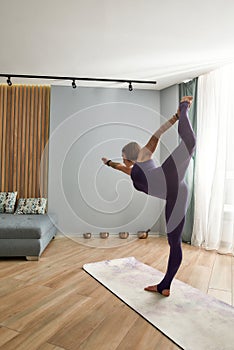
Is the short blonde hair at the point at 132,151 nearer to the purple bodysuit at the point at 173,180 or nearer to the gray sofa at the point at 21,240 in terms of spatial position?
the purple bodysuit at the point at 173,180

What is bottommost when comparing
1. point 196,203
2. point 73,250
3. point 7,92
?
point 73,250

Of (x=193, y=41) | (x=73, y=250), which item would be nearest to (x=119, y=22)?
(x=193, y=41)

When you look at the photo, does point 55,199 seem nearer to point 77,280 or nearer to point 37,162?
point 37,162

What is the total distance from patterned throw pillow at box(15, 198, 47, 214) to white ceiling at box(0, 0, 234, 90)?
1.94 metres

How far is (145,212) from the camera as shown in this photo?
492 cm

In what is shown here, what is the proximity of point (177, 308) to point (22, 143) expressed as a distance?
12.1ft

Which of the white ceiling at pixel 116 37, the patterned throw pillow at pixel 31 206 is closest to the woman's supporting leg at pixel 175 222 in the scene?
the white ceiling at pixel 116 37

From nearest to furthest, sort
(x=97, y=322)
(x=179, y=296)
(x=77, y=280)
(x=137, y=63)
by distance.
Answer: (x=97, y=322) → (x=179, y=296) → (x=77, y=280) → (x=137, y=63)

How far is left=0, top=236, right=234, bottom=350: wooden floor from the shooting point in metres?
1.75

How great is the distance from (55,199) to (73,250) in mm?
1169

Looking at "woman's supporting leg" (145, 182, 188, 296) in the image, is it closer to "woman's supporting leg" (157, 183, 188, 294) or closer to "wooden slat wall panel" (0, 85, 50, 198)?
"woman's supporting leg" (157, 183, 188, 294)

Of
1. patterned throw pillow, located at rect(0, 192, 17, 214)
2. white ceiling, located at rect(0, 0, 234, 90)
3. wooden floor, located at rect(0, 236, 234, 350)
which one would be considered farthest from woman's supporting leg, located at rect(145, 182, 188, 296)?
patterned throw pillow, located at rect(0, 192, 17, 214)

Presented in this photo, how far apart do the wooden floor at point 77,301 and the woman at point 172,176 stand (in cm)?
58

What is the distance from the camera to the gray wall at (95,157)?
4.82 m
